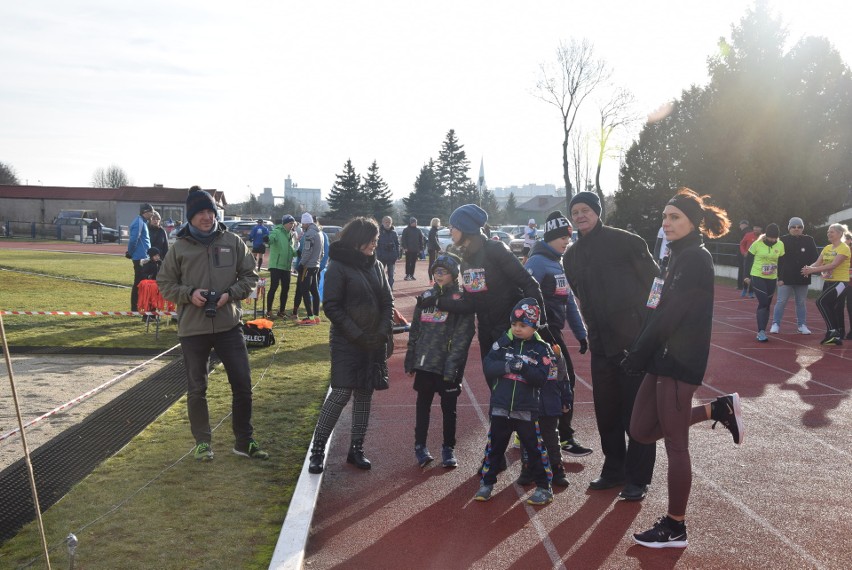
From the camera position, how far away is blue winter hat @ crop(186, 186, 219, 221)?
6105 mm

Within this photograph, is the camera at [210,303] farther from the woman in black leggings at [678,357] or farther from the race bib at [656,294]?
the race bib at [656,294]

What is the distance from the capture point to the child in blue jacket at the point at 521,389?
532 centimetres

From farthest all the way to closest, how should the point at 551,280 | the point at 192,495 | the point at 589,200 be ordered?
the point at 551,280 → the point at 589,200 → the point at 192,495

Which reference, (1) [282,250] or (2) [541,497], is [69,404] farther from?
(1) [282,250]

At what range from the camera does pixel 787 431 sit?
292 inches

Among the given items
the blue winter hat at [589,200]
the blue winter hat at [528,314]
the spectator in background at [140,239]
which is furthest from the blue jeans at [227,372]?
the spectator in background at [140,239]

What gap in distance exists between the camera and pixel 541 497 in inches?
213

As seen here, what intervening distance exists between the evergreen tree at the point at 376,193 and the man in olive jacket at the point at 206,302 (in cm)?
7977

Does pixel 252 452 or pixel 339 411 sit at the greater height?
pixel 339 411

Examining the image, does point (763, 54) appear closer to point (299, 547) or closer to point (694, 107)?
point (694, 107)

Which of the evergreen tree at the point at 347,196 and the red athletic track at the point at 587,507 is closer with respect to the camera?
the red athletic track at the point at 587,507

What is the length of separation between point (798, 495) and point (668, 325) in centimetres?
202

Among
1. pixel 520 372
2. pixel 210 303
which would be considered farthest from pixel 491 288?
pixel 210 303

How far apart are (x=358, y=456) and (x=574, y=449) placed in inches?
71.9
